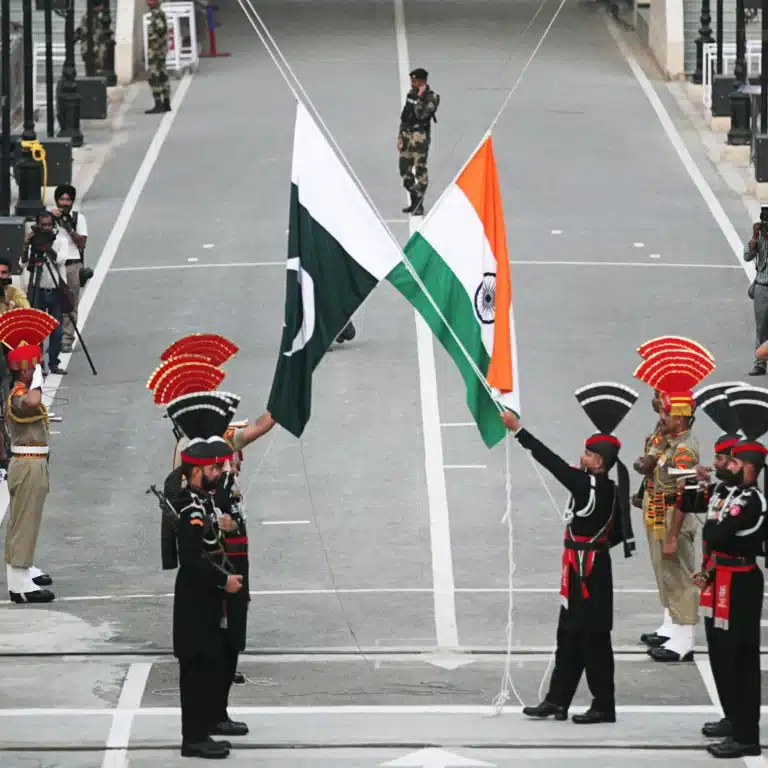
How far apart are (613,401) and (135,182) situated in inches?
833

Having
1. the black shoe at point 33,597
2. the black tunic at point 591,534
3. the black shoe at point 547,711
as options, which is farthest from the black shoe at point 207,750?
the black shoe at point 33,597

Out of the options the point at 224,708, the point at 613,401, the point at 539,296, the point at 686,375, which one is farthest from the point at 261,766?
the point at 539,296

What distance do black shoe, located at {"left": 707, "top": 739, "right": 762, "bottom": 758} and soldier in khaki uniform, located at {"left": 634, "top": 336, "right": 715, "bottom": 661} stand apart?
2188 millimetres

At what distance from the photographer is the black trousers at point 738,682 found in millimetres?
13562

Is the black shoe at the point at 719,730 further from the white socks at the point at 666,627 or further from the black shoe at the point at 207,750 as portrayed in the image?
the black shoe at the point at 207,750

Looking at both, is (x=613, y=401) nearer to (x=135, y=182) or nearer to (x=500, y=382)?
(x=500, y=382)

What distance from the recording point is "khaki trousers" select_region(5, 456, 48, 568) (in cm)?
1744

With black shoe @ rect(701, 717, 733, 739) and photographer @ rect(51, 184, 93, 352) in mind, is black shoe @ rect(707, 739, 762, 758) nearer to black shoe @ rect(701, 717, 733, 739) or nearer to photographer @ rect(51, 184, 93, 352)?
black shoe @ rect(701, 717, 733, 739)

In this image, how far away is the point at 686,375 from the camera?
51.2 ft

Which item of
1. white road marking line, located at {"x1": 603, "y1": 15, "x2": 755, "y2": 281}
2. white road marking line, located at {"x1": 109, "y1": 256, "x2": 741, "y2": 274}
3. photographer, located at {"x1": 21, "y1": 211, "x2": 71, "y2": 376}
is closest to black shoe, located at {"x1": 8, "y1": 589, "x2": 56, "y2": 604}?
photographer, located at {"x1": 21, "y1": 211, "x2": 71, "y2": 376}

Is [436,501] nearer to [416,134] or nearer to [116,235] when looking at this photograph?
[416,134]

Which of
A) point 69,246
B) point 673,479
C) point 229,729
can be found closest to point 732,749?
point 673,479

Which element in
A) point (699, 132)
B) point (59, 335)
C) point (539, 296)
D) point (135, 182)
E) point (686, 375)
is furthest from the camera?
point (699, 132)

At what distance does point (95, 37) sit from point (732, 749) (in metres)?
31.7
